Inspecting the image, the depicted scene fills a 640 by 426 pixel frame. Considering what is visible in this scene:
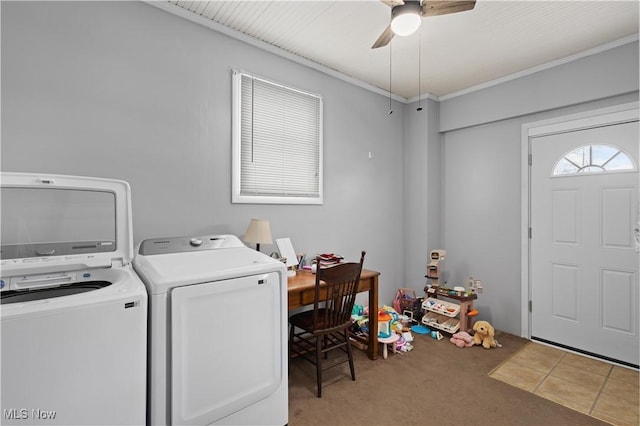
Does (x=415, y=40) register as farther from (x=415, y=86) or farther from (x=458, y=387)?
(x=458, y=387)

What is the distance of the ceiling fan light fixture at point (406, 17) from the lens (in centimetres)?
174

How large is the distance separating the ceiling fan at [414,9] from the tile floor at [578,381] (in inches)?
101

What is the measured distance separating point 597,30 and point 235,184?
3.06 meters

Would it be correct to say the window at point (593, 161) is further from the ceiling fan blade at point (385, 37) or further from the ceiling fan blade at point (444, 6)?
the ceiling fan blade at point (385, 37)

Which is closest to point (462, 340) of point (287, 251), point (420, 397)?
point (420, 397)

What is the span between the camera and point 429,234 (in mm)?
3803

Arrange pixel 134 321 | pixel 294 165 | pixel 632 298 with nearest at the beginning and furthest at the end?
pixel 134 321, pixel 632 298, pixel 294 165

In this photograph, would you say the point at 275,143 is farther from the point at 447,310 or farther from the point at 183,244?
the point at 447,310

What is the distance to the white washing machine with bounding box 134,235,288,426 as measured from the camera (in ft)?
4.70

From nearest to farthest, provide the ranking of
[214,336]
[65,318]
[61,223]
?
[65,318], [214,336], [61,223]

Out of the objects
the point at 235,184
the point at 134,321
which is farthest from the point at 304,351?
the point at 134,321

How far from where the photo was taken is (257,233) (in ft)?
7.66

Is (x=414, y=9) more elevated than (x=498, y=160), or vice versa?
(x=414, y=9)

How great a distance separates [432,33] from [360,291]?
2132 mm
